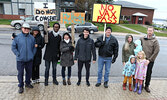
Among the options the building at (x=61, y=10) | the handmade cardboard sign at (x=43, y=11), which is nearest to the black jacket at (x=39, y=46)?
the handmade cardboard sign at (x=43, y=11)

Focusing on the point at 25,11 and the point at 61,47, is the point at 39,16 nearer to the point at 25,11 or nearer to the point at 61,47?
the point at 61,47

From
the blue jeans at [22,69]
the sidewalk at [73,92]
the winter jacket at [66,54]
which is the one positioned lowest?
the sidewalk at [73,92]

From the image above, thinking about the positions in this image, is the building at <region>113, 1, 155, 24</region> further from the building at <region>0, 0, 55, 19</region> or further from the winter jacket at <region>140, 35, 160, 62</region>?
the winter jacket at <region>140, 35, 160, 62</region>

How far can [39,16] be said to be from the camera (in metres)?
4.91

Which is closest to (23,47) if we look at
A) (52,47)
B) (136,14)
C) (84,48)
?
(52,47)

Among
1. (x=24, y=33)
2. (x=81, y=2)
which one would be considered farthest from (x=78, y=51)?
(x=81, y=2)

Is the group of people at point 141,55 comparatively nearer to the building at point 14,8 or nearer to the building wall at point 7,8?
the building at point 14,8

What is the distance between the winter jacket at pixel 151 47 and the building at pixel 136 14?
36.4 m

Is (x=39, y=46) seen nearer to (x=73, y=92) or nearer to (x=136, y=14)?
(x=73, y=92)

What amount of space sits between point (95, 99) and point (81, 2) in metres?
28.3

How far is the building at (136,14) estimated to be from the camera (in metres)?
38.5

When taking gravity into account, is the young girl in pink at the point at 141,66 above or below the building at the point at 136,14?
below

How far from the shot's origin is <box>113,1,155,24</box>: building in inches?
1516

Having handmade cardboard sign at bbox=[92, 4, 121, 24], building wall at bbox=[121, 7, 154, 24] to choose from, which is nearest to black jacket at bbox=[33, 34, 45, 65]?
handmade cardboard sign at bbox=[92, 4, 121, 24]
